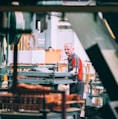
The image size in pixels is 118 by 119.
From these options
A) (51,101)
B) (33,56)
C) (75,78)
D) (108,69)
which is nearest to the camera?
(108,69)

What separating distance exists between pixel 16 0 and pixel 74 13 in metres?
0.67

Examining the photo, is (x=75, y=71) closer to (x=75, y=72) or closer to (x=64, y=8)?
(x=75, y=72)

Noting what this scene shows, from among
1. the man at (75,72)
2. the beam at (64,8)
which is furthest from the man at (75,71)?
the beam at (64,8)

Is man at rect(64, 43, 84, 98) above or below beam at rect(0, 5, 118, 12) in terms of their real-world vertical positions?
below

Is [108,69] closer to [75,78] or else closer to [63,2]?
[63,2]

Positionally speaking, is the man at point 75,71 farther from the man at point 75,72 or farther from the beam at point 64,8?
the beam at point 64,8

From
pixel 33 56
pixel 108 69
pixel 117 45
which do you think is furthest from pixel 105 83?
pixel 33 56

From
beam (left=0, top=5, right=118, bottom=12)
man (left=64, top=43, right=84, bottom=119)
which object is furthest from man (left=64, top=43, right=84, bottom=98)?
beam (left=0, top=5, right=118, bottom=12)

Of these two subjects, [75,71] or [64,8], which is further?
[75,71]

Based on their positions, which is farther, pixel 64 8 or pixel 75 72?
pixel 75 72

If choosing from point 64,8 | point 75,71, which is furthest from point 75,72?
point 64,8

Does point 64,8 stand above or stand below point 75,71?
above

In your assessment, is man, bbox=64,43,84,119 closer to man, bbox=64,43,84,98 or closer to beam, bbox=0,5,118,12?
man, bbox=64,43,84,98

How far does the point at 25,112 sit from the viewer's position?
477 cm
